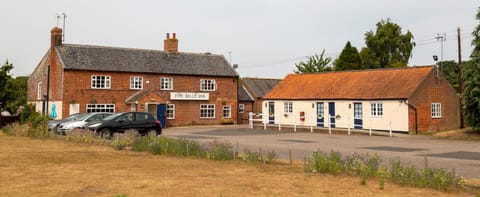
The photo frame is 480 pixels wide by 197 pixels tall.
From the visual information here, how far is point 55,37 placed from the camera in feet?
129

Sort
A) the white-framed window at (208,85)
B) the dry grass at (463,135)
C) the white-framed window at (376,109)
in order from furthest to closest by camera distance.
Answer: the white-framed window at (208,85) < the white-framed window at (376,109) < the dry grass at (463,135)

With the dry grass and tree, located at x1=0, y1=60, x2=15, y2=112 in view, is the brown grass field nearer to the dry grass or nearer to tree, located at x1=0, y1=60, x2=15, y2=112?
the dry grass

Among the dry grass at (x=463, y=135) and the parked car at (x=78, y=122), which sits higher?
the parked car at (x=78, y=122)

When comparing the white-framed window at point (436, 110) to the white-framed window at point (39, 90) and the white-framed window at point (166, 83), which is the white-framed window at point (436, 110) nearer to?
the white-framed window at point (166, 83)

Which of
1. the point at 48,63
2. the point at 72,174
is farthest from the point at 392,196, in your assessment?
the point at 48,63

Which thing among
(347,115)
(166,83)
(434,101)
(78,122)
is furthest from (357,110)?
(78,122)

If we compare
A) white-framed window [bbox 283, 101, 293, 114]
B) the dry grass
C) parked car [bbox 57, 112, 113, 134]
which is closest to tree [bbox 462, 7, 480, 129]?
the dry grass

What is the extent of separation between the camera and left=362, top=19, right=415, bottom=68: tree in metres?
60.2

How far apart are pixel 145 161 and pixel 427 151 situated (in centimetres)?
1198

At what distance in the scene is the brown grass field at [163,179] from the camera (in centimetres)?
937

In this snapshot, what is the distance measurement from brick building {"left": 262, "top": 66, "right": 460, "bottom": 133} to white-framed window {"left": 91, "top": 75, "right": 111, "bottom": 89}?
45.4 feet

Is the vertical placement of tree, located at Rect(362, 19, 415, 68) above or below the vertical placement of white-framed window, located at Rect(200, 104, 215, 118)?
above

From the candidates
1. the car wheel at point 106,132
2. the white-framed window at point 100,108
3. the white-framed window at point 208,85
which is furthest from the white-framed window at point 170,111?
the car wheel at point 106,132

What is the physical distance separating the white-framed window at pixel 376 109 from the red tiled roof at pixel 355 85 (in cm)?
52
